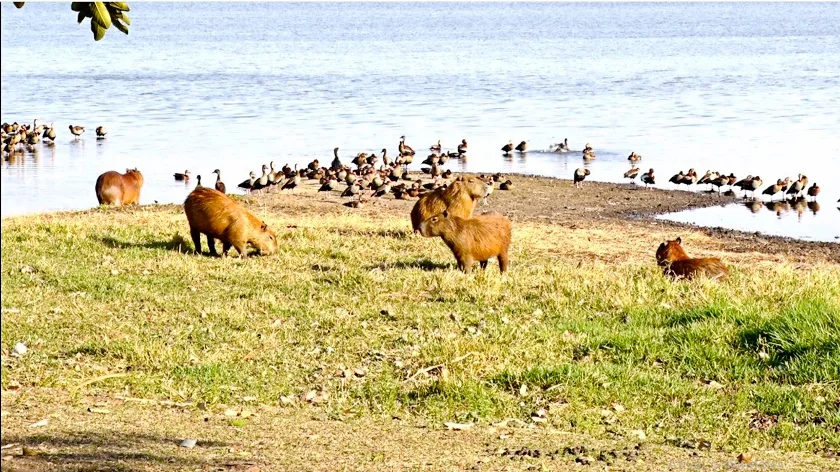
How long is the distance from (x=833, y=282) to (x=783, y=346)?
2668 mm

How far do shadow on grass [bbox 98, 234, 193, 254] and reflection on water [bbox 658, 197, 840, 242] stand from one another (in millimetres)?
11513

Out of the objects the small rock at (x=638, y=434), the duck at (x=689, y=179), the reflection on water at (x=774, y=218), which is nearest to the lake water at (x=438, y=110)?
the reflection on water at (x=774, y=218)

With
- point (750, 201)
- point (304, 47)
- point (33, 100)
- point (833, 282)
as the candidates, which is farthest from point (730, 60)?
point (833, 282)

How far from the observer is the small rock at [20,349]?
26.3 feet

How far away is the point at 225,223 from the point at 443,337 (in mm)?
4030

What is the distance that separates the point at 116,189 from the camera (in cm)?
1900

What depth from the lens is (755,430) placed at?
6.96 meters

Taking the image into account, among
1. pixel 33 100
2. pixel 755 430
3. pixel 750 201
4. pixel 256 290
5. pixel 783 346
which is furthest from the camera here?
pixel 33 100

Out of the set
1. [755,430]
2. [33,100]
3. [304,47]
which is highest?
[304,47]

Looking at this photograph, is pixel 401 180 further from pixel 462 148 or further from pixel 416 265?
pixel 416 265

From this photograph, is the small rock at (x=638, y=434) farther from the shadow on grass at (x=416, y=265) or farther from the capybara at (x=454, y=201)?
the capybara at (x=454, y=201)

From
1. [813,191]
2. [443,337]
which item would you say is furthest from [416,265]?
[813,191]

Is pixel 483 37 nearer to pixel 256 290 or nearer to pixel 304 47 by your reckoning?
pixel 304 47

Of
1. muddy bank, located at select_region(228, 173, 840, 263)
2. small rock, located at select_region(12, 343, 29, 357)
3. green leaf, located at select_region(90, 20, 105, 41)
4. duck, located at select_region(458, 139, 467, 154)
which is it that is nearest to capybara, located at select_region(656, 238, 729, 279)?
muddy bank, located at select_region(228, 173, 840, 263)
